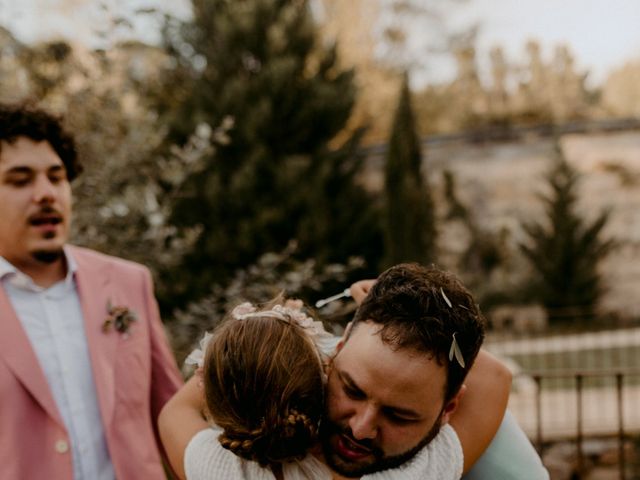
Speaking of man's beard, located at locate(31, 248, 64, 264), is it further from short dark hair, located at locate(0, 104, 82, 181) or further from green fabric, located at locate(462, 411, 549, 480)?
green fabric, located at locate(462, 411, 549, 480)

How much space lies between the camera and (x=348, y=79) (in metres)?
10.5

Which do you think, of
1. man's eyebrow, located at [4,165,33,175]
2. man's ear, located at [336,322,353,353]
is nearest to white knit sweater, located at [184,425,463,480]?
man's ear, located at [336,322,353,353]

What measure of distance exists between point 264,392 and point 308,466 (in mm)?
203

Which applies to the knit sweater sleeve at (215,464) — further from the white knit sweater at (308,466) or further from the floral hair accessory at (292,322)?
the floral hair accessory at (292,322)

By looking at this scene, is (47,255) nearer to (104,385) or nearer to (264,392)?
(104,385)

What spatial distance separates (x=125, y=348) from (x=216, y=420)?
2.58 ft

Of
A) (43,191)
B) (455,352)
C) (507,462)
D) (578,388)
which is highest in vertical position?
(43,191)

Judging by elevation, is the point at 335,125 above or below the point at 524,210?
above

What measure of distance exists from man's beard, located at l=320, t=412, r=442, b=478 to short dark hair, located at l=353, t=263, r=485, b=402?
10 cm

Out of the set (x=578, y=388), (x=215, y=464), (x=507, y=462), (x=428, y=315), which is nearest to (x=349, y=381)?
(x=428, y=315)

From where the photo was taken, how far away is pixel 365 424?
1.17 m

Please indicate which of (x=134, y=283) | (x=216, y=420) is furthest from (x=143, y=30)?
(x=216, y=420)

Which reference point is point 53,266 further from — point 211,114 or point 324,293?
point 211,114

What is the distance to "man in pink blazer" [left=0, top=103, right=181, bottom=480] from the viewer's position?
1663mm
